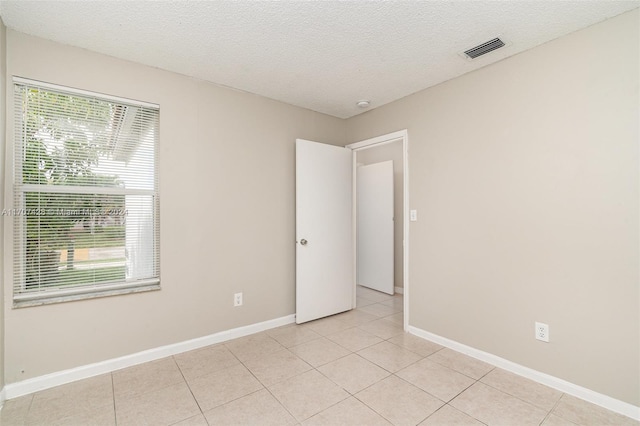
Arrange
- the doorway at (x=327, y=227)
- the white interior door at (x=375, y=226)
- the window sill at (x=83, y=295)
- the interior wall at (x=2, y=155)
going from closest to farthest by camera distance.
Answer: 1. the interior wall at (x=2, y=155)
2. the window sill at (x=83, y=295)
3. the doorway at (x=327, y=227)
4. the white interior door at (x=375, y=226)

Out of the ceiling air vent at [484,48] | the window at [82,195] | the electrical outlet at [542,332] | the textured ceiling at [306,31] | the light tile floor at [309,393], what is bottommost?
the light tile floor at [309,393]

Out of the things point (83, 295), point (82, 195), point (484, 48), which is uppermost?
point (484, 48)

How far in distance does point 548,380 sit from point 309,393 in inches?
68.0

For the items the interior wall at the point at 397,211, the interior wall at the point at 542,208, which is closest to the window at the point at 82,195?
the interior wall at the point at 542,208

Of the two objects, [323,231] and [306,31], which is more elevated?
[306,31]

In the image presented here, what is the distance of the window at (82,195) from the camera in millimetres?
2068

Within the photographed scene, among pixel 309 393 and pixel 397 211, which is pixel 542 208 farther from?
pixel 397 211

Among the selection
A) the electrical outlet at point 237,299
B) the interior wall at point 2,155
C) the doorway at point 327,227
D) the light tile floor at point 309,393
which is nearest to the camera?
the light tile floor at point 309,393

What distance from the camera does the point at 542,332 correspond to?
7.10 ft

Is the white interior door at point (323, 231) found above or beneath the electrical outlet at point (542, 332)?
above

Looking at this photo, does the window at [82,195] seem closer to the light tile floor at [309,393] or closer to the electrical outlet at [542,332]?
the light tile floor at [309,393]

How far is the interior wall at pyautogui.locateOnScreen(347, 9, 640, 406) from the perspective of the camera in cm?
185

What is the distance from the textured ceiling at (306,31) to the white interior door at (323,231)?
40.3 inches

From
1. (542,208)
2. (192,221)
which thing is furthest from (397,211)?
(192,221)
